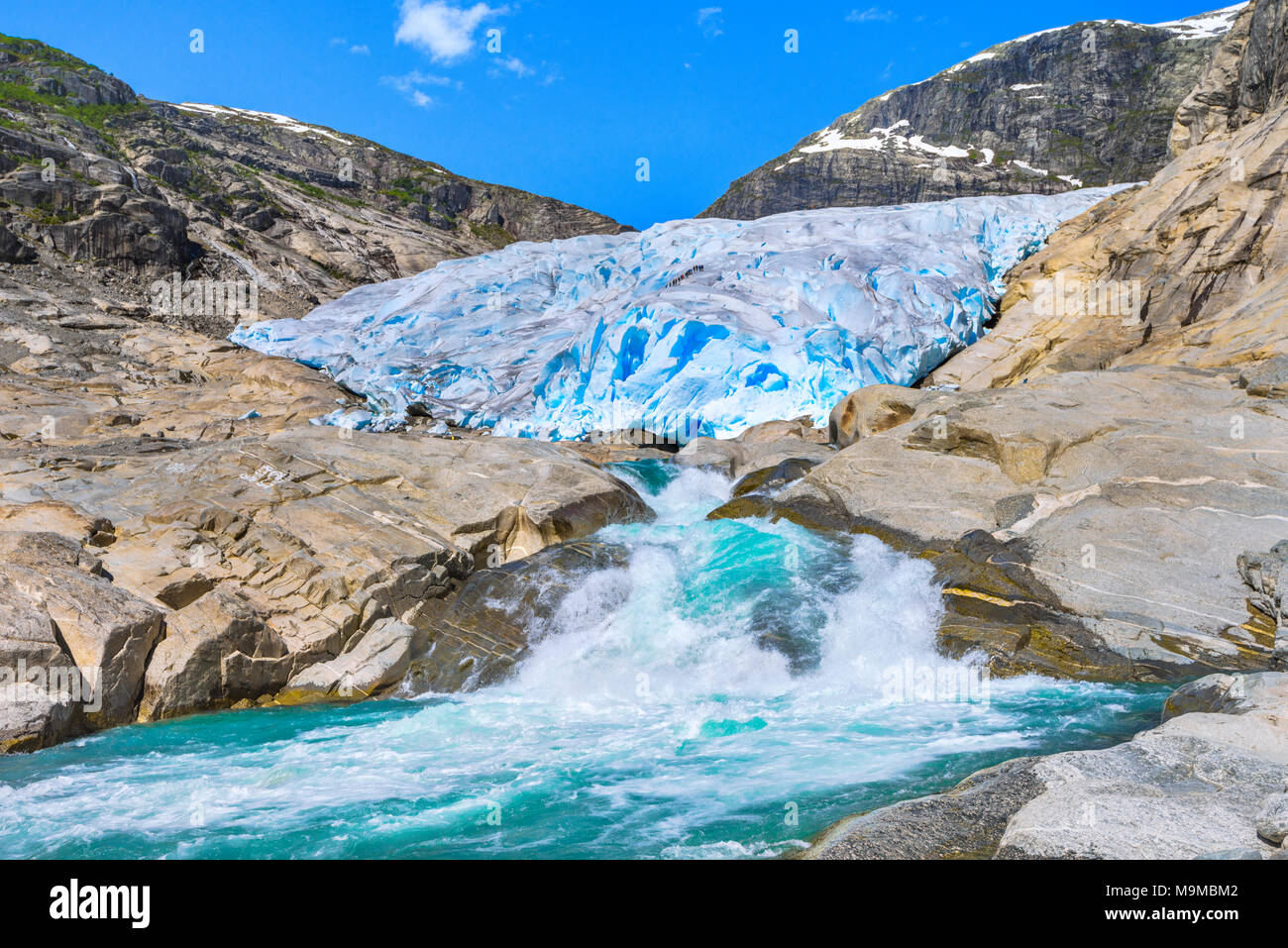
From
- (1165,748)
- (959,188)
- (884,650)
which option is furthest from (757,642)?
(959,188)

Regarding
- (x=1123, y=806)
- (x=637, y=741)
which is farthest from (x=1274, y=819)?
(x=637, y=741)

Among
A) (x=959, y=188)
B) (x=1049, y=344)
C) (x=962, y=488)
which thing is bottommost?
(x=962, y=488)

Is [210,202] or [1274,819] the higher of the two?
[210,202]

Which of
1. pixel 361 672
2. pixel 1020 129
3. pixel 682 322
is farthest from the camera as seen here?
pixel 1020 129

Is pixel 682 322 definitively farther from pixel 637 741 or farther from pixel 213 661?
pixel 637 741

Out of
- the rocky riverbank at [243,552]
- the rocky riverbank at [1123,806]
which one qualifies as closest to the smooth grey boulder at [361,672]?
the rocky riverbank at [243,552]
